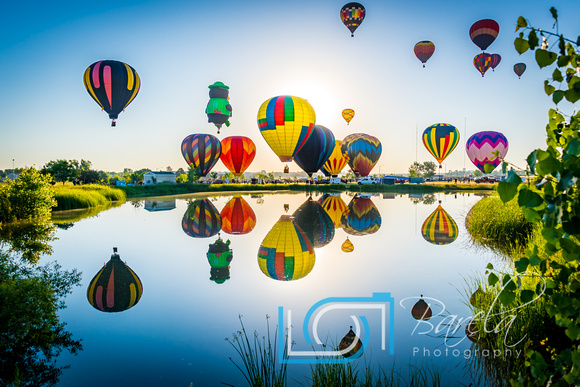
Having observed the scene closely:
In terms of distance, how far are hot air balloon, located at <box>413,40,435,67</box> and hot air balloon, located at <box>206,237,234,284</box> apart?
28.0 metres

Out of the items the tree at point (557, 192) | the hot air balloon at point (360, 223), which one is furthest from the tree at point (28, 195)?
the tree at point (557, 192)

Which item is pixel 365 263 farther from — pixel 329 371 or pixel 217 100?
pixel 217 100

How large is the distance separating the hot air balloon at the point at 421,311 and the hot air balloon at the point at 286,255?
2226 millimetres

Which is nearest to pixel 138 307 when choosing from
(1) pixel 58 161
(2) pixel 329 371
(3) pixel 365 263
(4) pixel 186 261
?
(4) pixel 186 261

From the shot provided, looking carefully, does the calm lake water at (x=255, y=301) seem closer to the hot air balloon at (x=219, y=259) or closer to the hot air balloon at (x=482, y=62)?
the hot air balloon at (x=219, y=259)

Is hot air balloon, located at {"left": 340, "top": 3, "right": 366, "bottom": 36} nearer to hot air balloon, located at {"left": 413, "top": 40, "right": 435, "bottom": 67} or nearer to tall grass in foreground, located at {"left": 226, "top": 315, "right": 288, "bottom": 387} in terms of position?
hot air balloon, located at {"left": 413, "top": 40, "right": 435, "bottom": 67}

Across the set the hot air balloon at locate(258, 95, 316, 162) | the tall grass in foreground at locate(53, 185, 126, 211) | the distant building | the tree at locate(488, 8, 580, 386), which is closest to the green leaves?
the tree at locate(488, 8, 580, 386)

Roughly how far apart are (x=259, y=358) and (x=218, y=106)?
131ft

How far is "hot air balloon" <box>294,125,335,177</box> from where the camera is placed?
31625 mm

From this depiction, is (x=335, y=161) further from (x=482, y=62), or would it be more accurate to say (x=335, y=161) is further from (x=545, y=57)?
(x=545, y=57)

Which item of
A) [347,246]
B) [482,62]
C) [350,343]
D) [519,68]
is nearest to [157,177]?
[482,62]

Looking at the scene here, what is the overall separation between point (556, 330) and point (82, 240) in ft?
35.5

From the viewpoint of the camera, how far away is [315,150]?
105 ft

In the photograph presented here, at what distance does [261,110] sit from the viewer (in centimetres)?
2553
